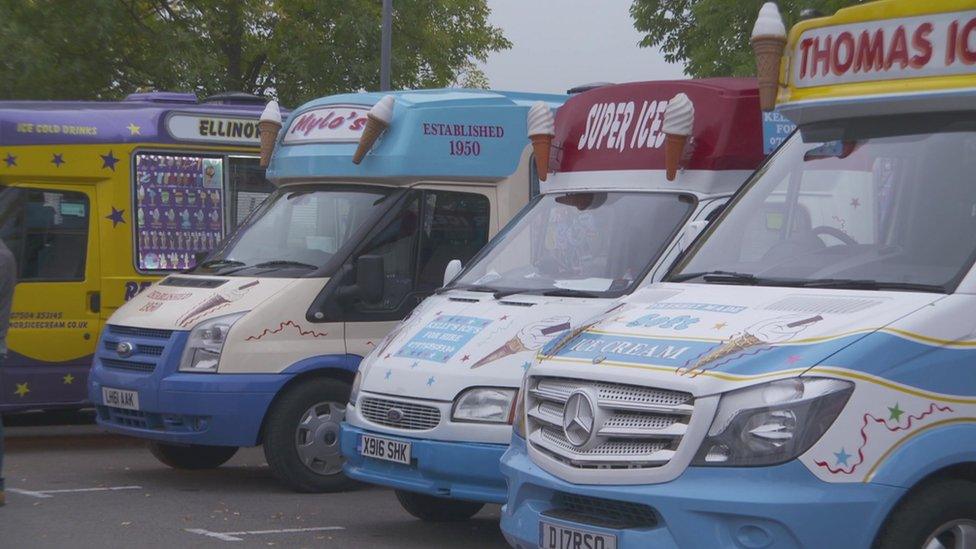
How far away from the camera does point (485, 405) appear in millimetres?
8203

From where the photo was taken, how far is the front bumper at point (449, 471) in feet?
26.4

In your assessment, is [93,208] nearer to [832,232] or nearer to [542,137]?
[542,137]

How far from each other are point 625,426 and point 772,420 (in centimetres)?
61

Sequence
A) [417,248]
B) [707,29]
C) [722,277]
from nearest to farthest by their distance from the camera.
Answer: [722,277] < [417,248] < [707,29]

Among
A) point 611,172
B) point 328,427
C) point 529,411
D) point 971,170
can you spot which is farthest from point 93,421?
point 971,170

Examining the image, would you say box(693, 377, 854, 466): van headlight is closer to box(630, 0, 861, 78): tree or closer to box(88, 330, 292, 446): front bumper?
box(88, 330, 292, 446): front bumper

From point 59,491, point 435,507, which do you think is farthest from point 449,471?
point 59,491

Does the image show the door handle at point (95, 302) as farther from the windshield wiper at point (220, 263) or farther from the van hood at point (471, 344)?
the van hood at point (471, 344)

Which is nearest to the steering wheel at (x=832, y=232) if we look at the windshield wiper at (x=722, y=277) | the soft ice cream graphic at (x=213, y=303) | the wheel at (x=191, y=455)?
the windshield wiper at (x=722, y=277)

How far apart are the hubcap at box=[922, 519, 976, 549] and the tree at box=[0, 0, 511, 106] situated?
1801 centimetres

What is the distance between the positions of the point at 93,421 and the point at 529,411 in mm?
10225

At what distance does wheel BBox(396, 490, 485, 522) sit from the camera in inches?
365

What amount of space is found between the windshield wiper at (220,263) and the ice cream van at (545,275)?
228cm

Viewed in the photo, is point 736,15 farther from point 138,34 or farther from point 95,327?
point 95,327
